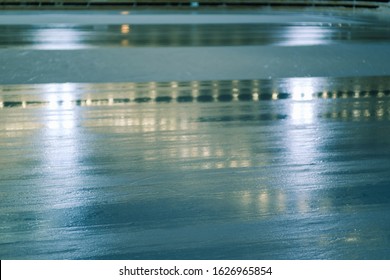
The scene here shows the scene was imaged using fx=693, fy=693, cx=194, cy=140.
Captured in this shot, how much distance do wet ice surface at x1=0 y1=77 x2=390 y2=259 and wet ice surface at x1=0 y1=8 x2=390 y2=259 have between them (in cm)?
2

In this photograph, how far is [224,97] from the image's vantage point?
10.1 metres

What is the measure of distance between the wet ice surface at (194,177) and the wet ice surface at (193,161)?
17 millimetres

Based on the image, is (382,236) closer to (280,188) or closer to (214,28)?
(280,188)

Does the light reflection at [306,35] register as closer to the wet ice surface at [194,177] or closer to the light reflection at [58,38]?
the light reflection at [58,38]

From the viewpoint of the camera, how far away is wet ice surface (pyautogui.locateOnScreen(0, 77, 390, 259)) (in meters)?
4.55

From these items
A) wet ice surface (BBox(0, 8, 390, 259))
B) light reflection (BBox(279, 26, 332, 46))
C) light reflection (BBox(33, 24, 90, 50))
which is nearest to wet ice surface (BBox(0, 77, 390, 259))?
wet ice surface (BBox(0, 8, 390, 259))

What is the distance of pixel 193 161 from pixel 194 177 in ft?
1.71

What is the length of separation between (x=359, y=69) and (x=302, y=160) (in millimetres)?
7503

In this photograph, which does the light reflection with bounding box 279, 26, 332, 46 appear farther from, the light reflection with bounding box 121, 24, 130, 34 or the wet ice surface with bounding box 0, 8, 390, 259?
the light reflection with bounding box 121, 24, 130, 34

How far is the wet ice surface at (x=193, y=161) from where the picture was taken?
4.61 meters

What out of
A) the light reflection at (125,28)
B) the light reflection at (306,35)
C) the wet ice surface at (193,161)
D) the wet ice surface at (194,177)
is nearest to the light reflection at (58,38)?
the light reflection at (125,28)

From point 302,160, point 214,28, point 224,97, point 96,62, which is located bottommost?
point 302,160

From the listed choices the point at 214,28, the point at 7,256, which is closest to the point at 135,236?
the point at 7,256

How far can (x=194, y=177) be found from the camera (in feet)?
19.6
